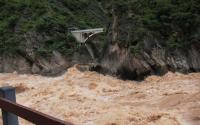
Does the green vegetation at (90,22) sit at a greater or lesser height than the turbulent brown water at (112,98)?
greater

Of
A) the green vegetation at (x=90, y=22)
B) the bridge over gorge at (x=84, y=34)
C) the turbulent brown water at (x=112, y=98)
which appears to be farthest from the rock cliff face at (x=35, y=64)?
the bridge over gorge at (x=84, y=34)

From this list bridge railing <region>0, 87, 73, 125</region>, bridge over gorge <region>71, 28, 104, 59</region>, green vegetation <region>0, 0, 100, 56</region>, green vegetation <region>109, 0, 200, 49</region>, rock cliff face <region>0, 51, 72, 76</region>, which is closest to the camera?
bridge railing <region>0, 87, 73, 125</region>

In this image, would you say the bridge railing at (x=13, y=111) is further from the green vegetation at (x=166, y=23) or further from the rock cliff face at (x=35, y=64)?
the rock cliff face at (x=35, y=64)

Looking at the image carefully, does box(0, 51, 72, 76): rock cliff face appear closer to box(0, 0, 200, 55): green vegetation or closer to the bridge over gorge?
box(0, 0, 200, 55): green vegetation

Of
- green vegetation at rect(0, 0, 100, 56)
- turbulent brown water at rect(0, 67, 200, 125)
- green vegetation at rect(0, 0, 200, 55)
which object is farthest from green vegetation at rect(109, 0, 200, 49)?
green vegetation at rect(0, 0, 100, 56)

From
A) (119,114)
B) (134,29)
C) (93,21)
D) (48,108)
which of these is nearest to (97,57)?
(134,29)

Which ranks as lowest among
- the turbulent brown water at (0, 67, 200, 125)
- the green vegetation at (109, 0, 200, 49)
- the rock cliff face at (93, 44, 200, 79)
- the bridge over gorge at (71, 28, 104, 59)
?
the turbulent brown water at (0, 67, 200, 125)

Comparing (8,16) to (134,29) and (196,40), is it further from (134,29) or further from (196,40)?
(196,40)

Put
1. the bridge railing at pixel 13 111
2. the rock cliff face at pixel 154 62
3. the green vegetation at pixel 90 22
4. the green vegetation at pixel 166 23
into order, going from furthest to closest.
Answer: the green vegetation at pixel 90 22 < the green vegetation at pixel 166 23 < the rock cliff face at pixel 154 62 < the bridge railing at pixel 13 111
